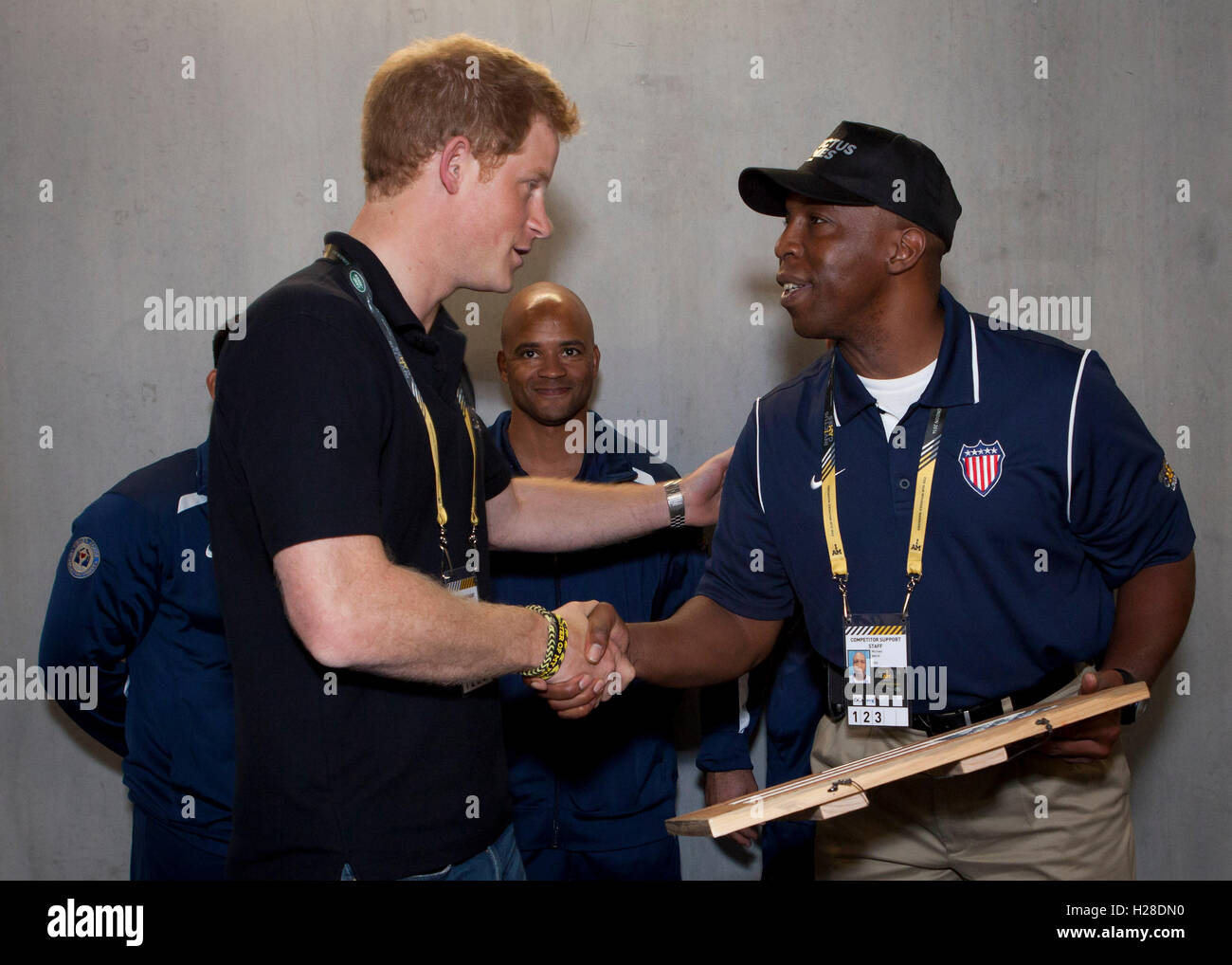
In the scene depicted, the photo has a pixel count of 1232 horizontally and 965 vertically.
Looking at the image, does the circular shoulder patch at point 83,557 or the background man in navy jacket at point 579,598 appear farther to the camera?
the background man in navy jacket at point 579,598

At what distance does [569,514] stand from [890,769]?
1.18 metres

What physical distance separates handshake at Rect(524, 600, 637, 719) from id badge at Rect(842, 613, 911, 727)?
48 centimetres

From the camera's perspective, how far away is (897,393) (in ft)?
7.51

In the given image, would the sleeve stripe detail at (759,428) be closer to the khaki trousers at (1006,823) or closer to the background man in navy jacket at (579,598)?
the khaki trousers at (1006,823)

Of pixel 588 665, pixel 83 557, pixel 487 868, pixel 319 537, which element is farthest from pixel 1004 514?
pixel 83 557

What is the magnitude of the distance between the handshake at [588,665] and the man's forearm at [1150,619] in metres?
1.01

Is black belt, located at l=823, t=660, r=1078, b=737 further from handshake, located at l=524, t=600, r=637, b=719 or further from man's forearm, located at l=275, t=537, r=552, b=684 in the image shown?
man's forearm, located at l=275, t=537, r=552, b=684

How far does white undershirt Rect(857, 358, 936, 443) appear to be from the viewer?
226 centimetres

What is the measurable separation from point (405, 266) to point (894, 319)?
42.2 inches

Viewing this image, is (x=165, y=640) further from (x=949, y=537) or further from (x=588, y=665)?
(x=949, y=537)

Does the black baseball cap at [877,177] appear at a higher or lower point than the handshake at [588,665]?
higher

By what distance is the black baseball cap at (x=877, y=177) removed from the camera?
2.26 m

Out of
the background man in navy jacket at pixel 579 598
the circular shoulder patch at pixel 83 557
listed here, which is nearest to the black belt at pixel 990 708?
the background man in navy jacket at pixel 579 598
